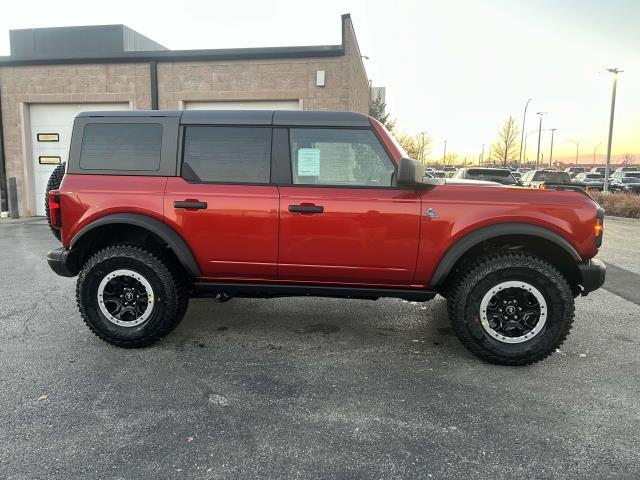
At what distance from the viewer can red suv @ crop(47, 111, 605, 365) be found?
3.70 m

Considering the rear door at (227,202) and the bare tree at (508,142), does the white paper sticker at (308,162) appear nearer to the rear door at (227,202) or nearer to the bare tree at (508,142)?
the rear door at (227,202)

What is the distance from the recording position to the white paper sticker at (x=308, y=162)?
3.92 m

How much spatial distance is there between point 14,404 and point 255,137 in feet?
8.48

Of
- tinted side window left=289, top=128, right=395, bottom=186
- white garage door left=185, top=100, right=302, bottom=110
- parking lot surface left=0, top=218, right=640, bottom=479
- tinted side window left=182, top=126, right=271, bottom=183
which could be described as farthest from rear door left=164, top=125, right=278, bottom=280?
white garage door left=185, top=100, right=302, bottom=110

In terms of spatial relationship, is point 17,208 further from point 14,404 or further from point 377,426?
point 377,426

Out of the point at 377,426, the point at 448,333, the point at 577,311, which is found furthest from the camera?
the point at 577,311

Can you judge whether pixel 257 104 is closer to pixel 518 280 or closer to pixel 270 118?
pixel 270 118

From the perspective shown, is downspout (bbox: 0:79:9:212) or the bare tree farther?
the bare tree

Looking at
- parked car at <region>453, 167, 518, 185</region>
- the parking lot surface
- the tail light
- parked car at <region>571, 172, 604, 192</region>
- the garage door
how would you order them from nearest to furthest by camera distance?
the parking lot surface
the tail light
parked car at <region>453, 167, 518, 185</region>
the garage door
parked car at <region>571, 172, 604, 192</region>

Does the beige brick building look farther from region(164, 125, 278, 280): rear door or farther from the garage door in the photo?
region(164, 125, 278, 280): rear door

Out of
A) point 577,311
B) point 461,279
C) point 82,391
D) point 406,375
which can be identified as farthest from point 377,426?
point 577,311

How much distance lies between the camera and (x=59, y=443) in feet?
8.63

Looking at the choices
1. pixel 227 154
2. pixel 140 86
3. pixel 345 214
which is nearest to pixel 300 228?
pixel 345 214

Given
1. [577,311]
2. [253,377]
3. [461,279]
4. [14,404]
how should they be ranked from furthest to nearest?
[577,311]
[461,279]
[253,377]
[14,404]
